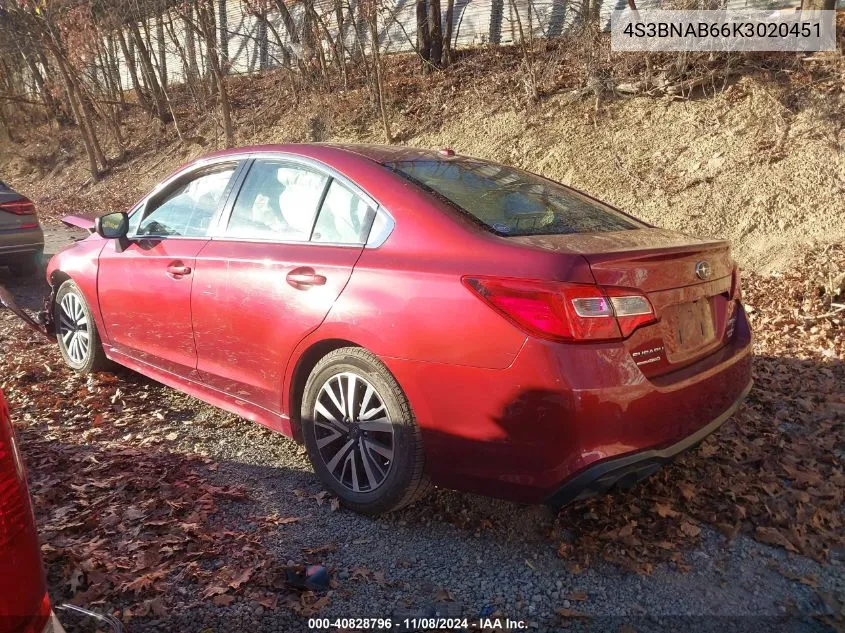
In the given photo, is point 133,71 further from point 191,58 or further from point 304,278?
point 304,278

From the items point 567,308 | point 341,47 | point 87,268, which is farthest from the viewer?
point 341,47

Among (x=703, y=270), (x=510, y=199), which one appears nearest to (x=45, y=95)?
(x=510, y=199)

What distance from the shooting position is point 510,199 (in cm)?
332

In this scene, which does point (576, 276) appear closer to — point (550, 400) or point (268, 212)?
point (550, 400)

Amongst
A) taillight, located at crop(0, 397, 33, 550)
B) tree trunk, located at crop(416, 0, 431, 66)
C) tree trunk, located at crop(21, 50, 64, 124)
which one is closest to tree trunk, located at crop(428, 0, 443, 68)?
tree trunk, located at crop(416, 0, 431, 66)

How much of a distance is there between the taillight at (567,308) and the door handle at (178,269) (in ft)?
6.76

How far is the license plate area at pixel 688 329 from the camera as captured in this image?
2.71m

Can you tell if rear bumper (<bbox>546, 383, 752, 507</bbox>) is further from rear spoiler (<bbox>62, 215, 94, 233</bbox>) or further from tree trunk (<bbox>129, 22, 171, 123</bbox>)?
tree trunk (<bbox>129, 22, 171, 123</bbox>)

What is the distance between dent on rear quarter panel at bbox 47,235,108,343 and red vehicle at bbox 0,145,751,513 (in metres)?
0.85

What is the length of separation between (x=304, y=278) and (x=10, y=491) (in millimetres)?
1773

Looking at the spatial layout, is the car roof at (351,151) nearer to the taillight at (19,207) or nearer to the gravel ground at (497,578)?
the gravel ground at (497,578)

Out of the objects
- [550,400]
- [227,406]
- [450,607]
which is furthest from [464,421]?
[227,406]

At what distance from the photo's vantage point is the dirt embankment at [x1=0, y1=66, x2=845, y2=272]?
804 cm

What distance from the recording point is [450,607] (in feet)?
8.38
